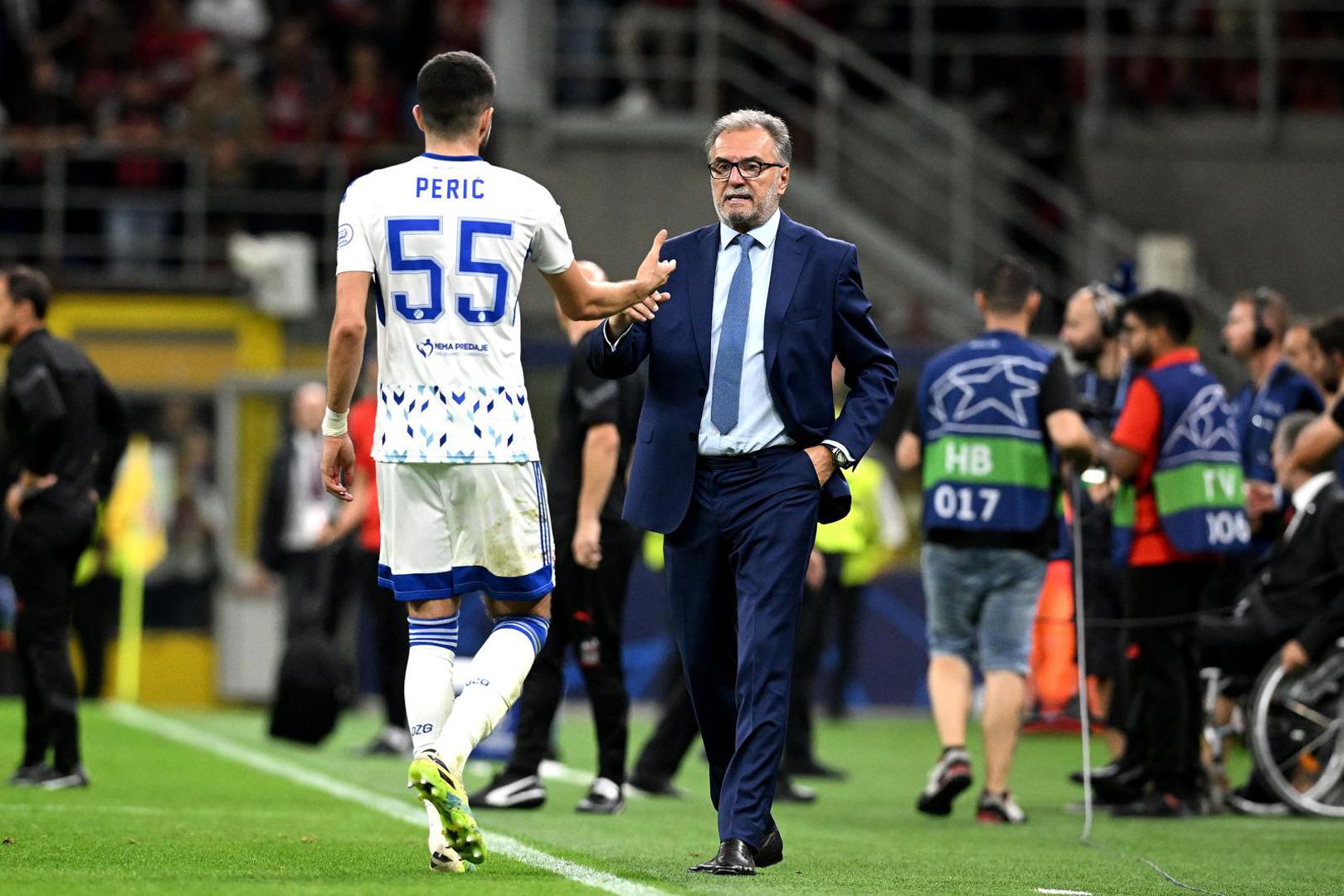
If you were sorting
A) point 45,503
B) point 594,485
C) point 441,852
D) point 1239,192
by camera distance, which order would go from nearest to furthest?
1. point 441,852
2. point 594,485
3. point 45,503
4. point 1239,192

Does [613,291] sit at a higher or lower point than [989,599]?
higher

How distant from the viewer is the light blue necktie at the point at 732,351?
718 cm

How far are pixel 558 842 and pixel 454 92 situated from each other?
8.65 ft

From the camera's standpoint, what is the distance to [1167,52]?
2209 centimetres

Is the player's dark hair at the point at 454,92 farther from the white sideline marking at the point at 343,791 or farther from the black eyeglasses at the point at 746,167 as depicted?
the white sideline marking at the point at 343,791

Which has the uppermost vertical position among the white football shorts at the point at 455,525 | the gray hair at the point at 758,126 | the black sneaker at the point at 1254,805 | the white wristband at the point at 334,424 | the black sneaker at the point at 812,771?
the gray hair at the point at 758,126

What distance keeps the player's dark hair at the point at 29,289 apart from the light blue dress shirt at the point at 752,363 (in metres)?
4.02

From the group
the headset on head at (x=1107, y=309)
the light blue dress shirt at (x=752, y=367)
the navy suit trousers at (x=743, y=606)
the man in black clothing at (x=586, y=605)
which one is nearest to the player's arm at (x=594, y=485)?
the man in black clothing at (x=586, y=605)

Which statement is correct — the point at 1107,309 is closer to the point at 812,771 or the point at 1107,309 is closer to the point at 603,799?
the point at 812,771

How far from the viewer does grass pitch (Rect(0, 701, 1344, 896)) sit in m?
6.81

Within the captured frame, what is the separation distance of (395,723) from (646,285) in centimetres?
626

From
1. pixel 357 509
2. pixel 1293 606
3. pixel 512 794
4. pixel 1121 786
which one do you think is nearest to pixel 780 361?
pixel 512 794

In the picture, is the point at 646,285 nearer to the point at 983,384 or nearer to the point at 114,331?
the point at 983,384

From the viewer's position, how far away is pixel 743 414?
→ 283 inches
